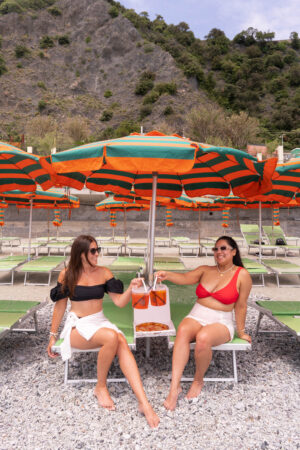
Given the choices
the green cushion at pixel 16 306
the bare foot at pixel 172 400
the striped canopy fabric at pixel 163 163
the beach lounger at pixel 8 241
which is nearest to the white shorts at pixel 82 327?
the bare foot at pixel 172 400

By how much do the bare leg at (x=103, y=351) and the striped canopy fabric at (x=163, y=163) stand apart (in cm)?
114

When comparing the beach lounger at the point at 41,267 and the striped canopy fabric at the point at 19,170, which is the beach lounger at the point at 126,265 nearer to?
the beach lounger at the point at 41,267

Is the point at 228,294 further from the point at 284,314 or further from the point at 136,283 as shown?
the point at 284,314

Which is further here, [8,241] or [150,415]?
[8,241]

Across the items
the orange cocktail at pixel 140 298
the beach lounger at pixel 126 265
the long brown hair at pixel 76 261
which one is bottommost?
the beach lounger at pixel 126 265

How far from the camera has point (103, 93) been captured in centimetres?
5334

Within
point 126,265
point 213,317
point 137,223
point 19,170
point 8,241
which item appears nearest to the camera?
point 213,317

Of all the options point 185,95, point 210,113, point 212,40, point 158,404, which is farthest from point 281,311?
point 212,40

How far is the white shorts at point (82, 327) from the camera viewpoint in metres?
2.04

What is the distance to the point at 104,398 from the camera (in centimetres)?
199

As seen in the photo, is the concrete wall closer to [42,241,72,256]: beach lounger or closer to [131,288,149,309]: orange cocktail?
[42,241,72,256]: beach lounger

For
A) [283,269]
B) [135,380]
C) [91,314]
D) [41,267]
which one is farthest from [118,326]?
[283,269]

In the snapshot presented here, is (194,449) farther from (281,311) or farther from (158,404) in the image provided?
(281,311)

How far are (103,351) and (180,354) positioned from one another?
518 millimetres
